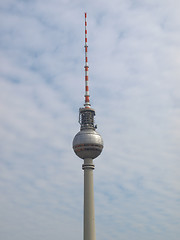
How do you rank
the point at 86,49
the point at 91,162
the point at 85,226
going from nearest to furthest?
the point at 85,226 → the point at 91,162 → the point at 86,49

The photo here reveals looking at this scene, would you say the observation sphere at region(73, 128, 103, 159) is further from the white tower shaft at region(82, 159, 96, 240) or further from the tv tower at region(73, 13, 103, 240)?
the white tower shaft at region(82, 159, 96, 240)

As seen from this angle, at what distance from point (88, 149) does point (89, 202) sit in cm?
1497

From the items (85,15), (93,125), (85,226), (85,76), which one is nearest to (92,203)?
(85,226)

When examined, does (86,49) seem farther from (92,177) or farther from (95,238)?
(95,238)

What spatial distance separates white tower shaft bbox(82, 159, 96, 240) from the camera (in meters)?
99.9

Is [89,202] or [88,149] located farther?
[88,149]

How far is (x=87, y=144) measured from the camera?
105 metres

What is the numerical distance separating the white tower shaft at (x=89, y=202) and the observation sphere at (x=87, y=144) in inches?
95.3

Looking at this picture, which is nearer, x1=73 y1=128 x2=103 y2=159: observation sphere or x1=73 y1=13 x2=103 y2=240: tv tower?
x1=73 y1=13 x2=103 y2=240: tv tower

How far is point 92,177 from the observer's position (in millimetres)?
105812

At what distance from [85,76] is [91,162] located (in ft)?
88.3

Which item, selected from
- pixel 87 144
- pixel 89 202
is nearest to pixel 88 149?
pixel 87 144

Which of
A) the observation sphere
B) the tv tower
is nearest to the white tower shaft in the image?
the tv tower

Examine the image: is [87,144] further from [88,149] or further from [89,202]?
[89,202]
